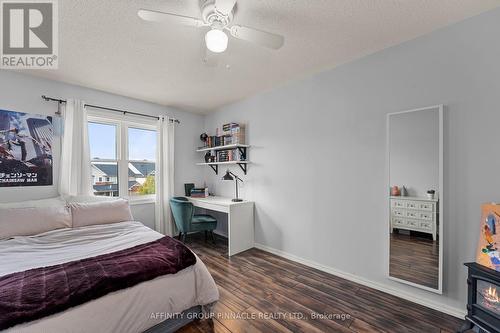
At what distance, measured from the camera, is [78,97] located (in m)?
3.07

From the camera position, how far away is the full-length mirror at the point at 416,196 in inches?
74.9

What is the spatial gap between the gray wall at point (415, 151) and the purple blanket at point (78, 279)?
2.10m

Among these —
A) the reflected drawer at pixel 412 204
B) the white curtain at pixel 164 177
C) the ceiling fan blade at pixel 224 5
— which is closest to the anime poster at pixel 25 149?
the white curtain at pixel 164 177

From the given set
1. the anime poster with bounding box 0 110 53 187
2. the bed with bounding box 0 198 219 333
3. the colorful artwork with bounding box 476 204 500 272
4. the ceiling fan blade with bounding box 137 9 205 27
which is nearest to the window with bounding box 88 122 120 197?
the anime poster with bounding box 0 110 53 187

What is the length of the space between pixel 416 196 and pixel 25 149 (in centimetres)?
440

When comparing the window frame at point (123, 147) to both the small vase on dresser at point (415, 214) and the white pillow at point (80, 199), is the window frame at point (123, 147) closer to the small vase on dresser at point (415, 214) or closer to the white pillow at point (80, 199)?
the white pillow at point (80, 199)

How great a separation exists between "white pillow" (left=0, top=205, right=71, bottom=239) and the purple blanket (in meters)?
1.04

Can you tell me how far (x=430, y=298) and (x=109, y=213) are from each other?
3464 millimetres

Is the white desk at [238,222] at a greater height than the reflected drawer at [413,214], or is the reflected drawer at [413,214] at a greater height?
the reflected drawer at [413,214]

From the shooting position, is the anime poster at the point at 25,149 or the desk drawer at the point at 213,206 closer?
the anime poster at the point at 25,149

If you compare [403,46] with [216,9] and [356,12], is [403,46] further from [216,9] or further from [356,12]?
[216,9]

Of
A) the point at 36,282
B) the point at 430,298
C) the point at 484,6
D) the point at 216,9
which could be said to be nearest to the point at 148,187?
the point at 36,282

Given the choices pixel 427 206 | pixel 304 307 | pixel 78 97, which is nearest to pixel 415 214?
pixel 427 206

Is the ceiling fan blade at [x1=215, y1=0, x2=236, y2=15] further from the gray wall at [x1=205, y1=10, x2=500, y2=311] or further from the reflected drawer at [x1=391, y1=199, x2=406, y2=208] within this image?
the reflected drawer at [x1=391, y1=199, x2=406, y2=208]
